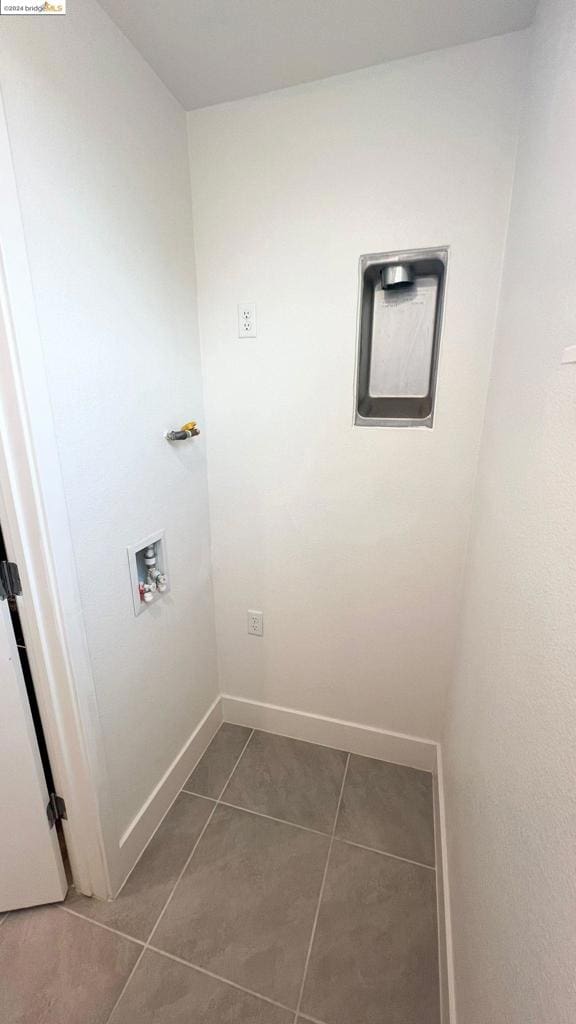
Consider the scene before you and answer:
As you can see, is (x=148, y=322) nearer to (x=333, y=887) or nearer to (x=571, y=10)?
(x=571, y=10)

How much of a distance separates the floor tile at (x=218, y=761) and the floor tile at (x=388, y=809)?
47 centimetres

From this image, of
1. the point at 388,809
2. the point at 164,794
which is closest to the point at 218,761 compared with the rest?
the point at 164,794

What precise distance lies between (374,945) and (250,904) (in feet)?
1.18

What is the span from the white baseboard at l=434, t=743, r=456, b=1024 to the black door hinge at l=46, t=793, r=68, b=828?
3.46ft

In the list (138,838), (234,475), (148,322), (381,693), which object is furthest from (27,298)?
(381,693)

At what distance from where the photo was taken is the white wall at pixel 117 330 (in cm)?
85

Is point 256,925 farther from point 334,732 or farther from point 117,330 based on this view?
point 117,330

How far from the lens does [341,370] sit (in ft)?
4.40

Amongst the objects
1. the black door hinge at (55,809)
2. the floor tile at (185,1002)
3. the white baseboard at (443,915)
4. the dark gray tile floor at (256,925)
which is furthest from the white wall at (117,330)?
the white baseboard at (443,915)

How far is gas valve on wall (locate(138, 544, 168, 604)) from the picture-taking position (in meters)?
1.25

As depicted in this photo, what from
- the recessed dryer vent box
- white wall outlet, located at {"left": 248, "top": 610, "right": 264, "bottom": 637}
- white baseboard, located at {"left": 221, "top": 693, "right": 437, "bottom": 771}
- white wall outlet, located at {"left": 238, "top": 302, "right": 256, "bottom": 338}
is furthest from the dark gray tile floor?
white wall outlet, located at {"left": 238, "top": 302, "right": 256, "bottom": 338}

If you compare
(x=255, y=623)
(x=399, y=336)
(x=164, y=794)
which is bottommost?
(x=164, y=794)

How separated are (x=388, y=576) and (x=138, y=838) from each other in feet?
3.93

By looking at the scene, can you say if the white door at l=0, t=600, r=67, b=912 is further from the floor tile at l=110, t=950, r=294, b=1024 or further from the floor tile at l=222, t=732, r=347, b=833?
the floor tile at l=222, t=732, r=347, b=833
